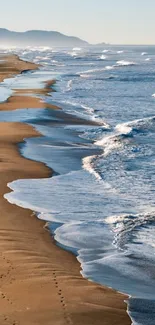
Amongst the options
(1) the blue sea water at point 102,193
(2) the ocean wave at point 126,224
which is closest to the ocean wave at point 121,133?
(1) the blue sea water at point 102,193

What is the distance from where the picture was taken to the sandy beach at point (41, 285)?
287 inches

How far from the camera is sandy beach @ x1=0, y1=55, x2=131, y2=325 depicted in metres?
7.28

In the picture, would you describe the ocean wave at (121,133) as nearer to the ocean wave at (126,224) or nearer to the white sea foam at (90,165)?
the white sea foam at (90,165)

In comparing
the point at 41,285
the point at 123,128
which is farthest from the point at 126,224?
the point at 123,128

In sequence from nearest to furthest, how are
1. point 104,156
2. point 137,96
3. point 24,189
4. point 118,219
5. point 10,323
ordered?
point 10,323 < point 118,219 < point 24,189 < point 104,156 < point 137,96

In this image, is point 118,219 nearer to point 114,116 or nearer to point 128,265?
point 128,265

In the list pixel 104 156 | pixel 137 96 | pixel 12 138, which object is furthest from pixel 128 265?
pixel 137 96

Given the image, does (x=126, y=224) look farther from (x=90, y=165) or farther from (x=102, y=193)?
(x=90, y=165)

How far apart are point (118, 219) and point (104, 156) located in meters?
7.39

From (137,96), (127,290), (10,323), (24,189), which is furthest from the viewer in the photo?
(137,96)

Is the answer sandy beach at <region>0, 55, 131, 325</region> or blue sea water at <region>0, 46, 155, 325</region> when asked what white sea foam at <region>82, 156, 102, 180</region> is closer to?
blue sea water at <region>0, 46, 155, 325</region>

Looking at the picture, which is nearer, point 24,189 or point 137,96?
point 24,189

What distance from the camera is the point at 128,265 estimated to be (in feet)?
31.5

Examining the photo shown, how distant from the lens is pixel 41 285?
8258mm
